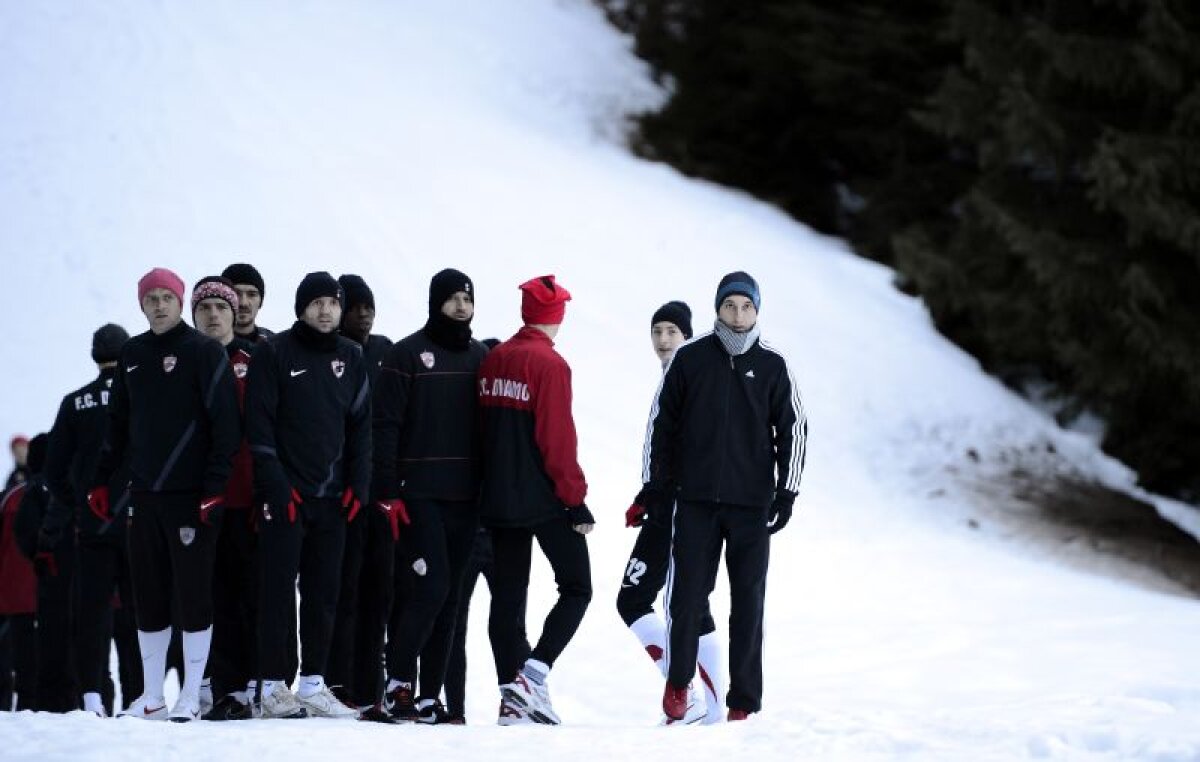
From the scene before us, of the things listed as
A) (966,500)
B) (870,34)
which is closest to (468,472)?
(966,500)

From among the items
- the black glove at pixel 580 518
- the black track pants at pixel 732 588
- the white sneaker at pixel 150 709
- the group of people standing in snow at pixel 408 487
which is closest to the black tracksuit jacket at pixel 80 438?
the group of people standing in snow at pixel 408 487

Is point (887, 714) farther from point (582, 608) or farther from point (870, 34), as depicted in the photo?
point (870, 34)

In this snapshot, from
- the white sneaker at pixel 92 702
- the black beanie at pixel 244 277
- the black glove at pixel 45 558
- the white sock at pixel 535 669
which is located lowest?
the white sneaker at pixel 92 702

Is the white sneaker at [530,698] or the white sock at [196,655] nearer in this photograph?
the white sock at [196,655]

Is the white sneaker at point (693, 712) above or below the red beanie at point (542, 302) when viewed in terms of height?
below

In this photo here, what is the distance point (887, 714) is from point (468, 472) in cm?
230

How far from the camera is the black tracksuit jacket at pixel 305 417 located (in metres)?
7.48

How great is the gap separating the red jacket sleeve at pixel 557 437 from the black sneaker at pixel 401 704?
1180 mm

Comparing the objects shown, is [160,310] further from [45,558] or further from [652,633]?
[652,633]

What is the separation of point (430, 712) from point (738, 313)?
2.42 m

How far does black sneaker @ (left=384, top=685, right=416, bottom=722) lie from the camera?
7.54 m

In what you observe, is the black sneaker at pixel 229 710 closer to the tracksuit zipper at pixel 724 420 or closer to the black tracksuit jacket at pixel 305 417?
the black tracksuit jacket at pixel 305 417

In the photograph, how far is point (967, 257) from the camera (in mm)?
19328

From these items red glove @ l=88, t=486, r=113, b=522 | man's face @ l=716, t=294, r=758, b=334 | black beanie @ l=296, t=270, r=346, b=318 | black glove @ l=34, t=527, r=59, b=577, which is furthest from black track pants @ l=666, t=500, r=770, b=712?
black glove @ l=34, t=527, r=59, b=577
